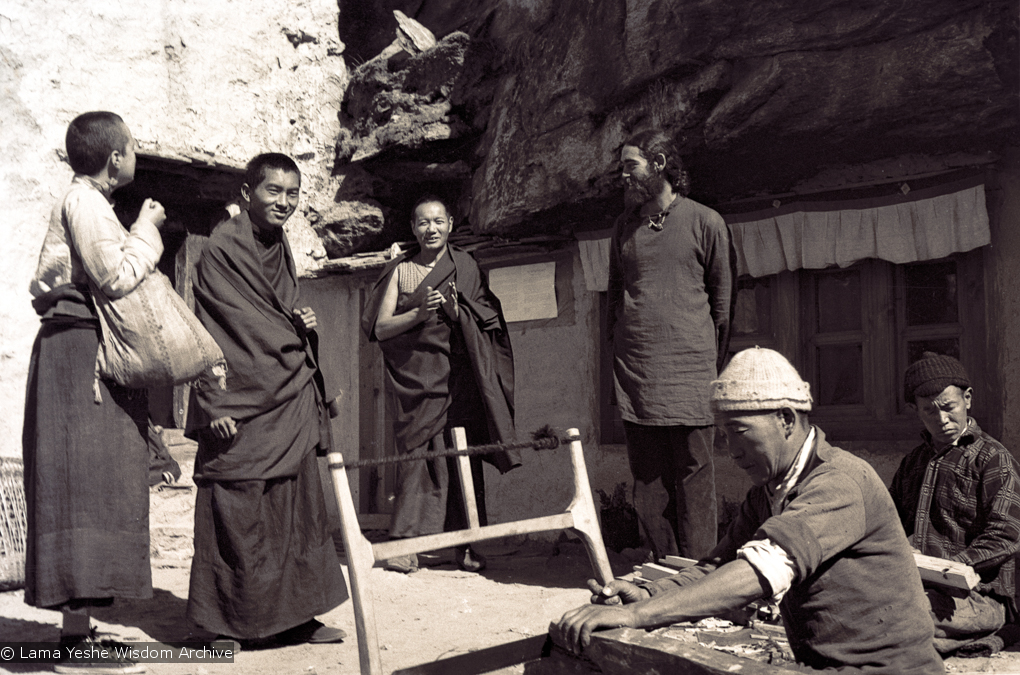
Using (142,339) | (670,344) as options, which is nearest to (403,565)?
(670,344)

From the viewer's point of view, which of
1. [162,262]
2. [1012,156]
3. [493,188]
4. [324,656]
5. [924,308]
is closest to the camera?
[324,656]

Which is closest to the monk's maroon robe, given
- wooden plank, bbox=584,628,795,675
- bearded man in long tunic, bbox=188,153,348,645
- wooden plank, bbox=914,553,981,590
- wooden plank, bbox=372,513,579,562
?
bearded man in long tunic, bbox=188,153,348,645

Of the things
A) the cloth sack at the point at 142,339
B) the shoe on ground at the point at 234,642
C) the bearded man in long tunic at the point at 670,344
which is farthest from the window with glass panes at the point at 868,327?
the shoe on ground at the point at 234,642

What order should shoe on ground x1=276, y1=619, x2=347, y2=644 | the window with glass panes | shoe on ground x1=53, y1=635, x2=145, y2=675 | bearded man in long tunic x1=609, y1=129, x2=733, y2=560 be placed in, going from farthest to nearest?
the window with glass panes → bearded man in long tunic x1=609, y1=129, x2=733, y2=560 → shoe on ground x1=276, y1=619, x2=347, y2=644 → shoe on ground x1=53, y1=635, x2=145, y2=675

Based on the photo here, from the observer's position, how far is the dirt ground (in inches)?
138

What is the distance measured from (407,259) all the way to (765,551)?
4.01 m

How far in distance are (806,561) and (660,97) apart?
3.87 m

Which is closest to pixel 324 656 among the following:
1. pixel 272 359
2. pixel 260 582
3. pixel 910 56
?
pixel 260 582

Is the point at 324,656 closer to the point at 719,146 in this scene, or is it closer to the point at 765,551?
the point at 765,551

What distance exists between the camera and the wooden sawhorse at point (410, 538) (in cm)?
241

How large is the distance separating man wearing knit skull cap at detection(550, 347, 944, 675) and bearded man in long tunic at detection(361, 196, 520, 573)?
10.7 feet

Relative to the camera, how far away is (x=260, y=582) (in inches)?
146

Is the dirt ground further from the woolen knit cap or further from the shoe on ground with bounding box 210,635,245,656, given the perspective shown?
the woolen knit cap

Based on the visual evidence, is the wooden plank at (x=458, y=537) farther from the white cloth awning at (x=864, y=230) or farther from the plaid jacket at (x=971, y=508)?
the white cloth awning at (x=864, y=230)
